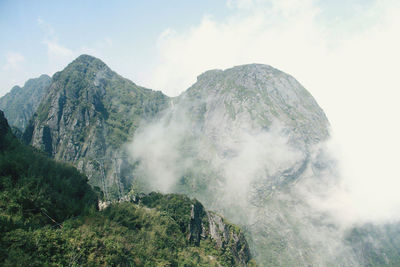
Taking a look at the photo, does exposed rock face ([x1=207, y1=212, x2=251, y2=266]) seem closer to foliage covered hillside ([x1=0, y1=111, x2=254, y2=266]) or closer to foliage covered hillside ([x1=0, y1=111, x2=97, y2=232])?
foliage covered hillside ([x1=0, y1=111, x2=254, y2=266])

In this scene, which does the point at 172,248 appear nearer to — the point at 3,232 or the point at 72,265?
the point at 72,265

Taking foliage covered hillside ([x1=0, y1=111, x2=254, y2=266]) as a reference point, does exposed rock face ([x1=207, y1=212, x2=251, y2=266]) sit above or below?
below

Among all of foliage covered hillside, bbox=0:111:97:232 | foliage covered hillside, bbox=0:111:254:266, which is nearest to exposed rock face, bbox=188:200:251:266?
foliage covered hillside, bbox=0:111:254:266

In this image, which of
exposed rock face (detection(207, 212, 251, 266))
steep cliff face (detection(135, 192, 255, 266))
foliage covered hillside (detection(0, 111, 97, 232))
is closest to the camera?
foliage covered hillside (detection(0, 111, 97, 232))

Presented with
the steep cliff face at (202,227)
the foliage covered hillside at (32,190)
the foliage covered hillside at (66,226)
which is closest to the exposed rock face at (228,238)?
the steep cliff face at (202,227)

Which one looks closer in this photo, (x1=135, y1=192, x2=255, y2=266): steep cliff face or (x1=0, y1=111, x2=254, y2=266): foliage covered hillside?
(x1=0, y1=111, x2=254, y2=266): foliage covered hillside

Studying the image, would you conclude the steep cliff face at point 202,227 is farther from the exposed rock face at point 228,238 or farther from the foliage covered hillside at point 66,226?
the foliage covered hillside at point 66,226

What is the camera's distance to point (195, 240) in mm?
87188

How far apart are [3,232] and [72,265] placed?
8.12 meters

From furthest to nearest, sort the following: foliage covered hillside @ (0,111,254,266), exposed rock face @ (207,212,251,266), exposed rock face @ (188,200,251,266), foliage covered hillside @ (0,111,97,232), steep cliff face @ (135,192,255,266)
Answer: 1. exposed rock face @ (207,212,251,266)
2. exposed rock face @ (188,200,251,266)
3. steep cliff face @ (135,192,255,266)
4. foliage covered hillside @ (0,111,97,232)
5. foliage covered hillside @ (0,111,254,266)

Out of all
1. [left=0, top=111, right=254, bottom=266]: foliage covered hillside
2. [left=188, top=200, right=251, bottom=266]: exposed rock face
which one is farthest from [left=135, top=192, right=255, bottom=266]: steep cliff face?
[left=0, top=111, right=254, bottom=266]: foliage covered hillside

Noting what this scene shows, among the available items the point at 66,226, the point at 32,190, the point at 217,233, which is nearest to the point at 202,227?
the point at 217,233

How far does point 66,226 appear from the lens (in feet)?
128

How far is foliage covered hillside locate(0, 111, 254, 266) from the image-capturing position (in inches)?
1230
